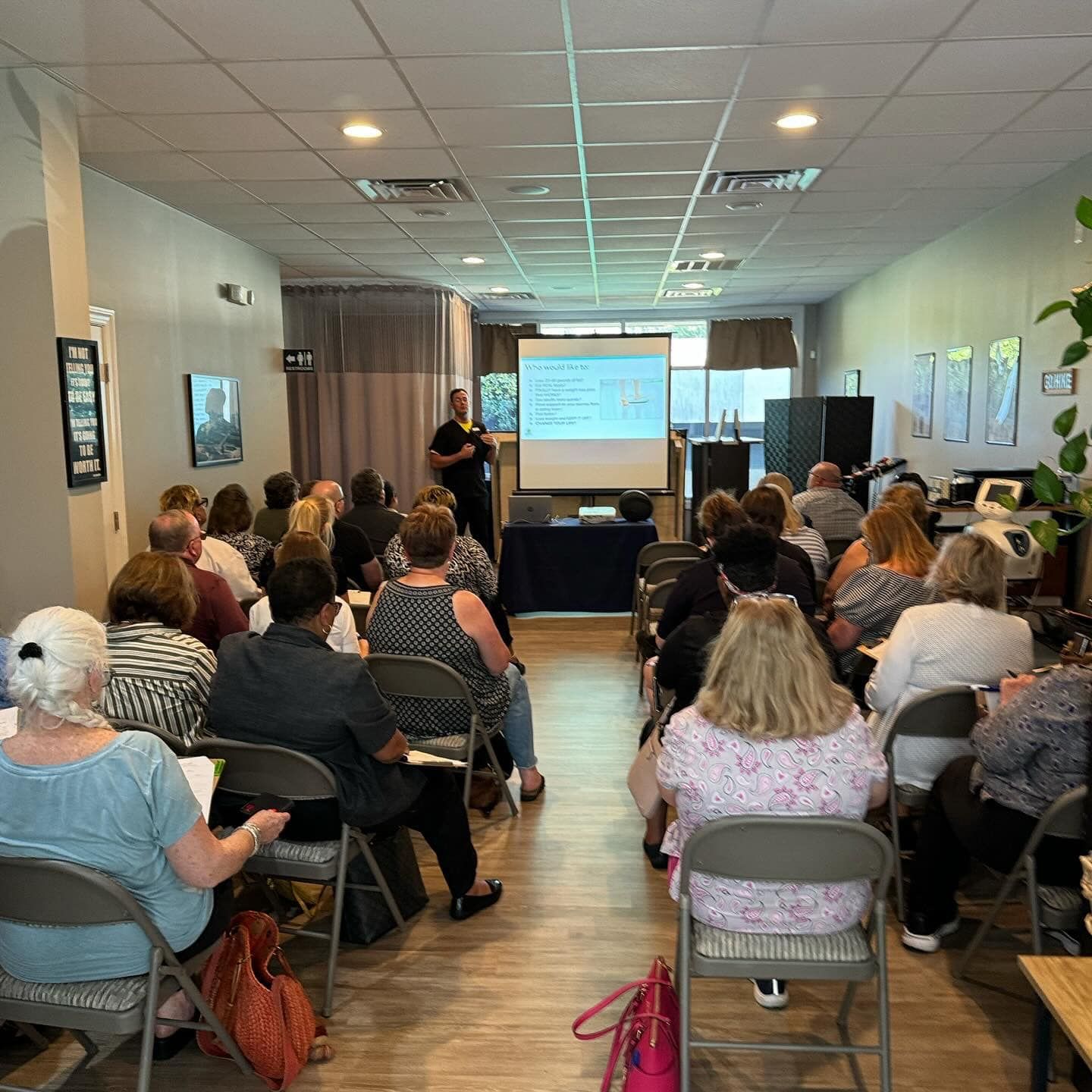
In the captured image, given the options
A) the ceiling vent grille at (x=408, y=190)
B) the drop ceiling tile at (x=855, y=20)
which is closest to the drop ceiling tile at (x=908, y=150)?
the drop ceiling tile at (x=855, y=20)

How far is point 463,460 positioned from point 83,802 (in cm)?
717

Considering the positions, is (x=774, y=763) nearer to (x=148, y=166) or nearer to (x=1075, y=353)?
(x=1075, y=353)

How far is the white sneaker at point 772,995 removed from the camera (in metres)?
2.41

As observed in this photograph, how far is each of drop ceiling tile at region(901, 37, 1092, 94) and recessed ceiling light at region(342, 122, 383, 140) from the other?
95.9 inches

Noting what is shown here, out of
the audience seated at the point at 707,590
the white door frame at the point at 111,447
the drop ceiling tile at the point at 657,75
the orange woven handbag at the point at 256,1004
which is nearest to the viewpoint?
the orange woven handbag at the point at 256,1004

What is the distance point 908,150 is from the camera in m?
4.93

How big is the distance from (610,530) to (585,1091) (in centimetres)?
490

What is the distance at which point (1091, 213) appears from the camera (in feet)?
6.44

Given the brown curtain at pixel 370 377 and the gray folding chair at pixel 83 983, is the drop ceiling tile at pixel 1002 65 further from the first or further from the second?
the brown curtain at pixel 370 377

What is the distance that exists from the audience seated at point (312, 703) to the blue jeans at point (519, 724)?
1.15 metres

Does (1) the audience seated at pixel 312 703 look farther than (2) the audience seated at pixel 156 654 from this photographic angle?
No

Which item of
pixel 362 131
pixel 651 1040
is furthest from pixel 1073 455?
pixel 362 131

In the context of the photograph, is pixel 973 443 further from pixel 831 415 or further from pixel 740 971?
pixel 740 971

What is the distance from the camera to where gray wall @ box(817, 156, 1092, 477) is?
5.36 m
